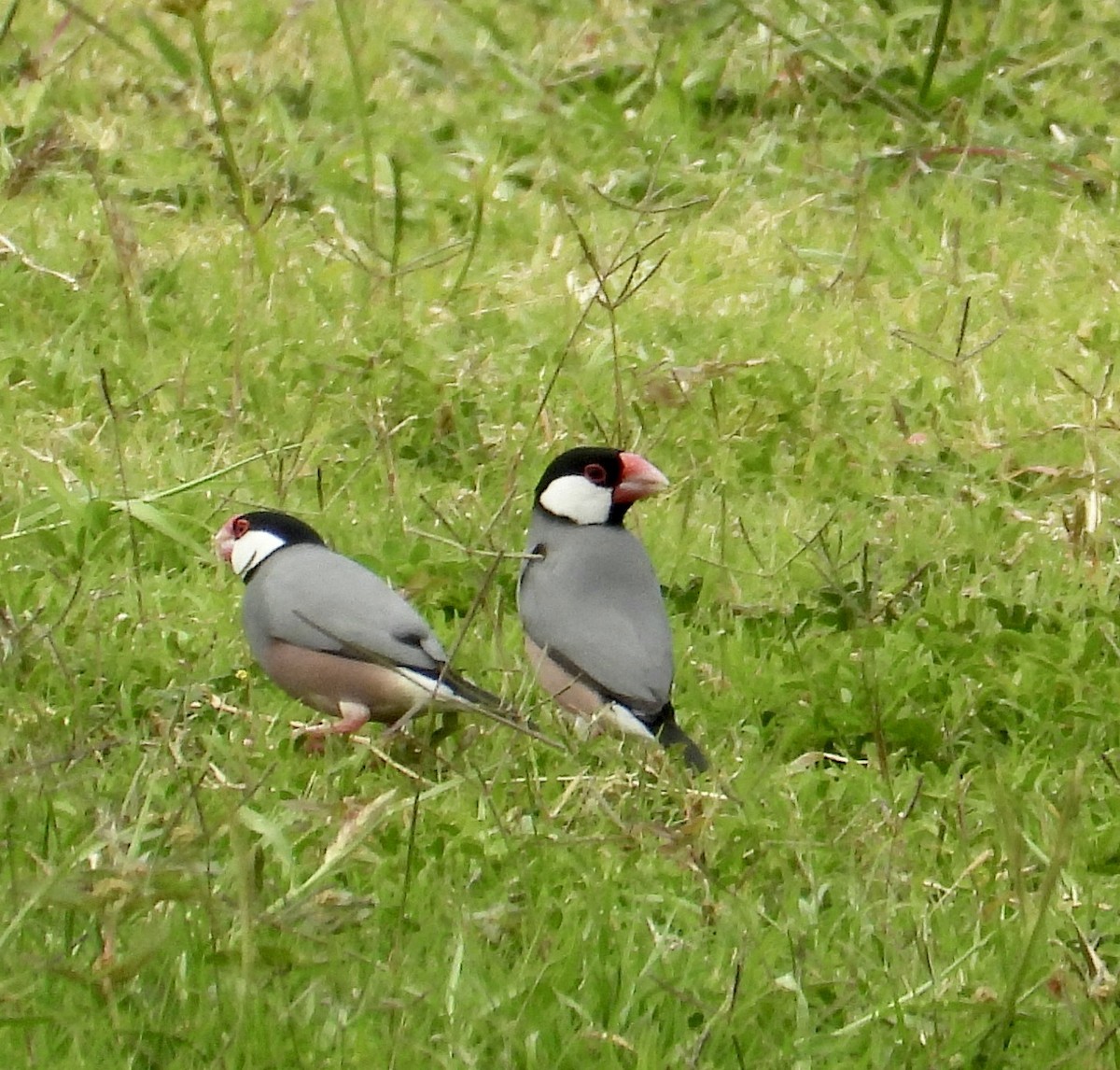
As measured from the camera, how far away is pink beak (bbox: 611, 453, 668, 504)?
15.6 feet

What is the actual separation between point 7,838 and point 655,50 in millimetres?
5737

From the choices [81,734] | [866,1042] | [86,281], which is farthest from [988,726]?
[86,281]

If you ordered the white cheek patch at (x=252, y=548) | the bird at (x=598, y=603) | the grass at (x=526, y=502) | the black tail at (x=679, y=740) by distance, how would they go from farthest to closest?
the white cheek patch at (x=252, y=548) < the bird at (x=598, y=603) < the black tail at (x=679, y=740) < the grass at (x=526, y=502)

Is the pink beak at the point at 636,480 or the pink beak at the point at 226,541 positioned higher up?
the pink beak at the point at 636,480

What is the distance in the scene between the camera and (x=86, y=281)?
20.1ft

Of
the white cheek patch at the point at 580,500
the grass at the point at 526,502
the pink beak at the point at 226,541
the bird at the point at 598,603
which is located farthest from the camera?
the white cheek patch at the point at 580,500

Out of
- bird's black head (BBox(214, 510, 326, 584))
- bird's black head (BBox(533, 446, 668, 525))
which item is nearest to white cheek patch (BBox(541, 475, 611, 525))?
bird's black head (BBox(533, 446, 668, 525))

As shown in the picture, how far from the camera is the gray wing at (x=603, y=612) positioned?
4.12 metres

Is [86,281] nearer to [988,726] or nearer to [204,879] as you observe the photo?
[988,726]

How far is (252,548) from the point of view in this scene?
14.6 feet

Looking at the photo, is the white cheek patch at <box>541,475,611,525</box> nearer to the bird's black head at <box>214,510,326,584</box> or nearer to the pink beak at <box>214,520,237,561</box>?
the bird's black head at <box>214,510,326,584</box>

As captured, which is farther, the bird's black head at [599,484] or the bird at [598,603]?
the bird's black head at [599,484]

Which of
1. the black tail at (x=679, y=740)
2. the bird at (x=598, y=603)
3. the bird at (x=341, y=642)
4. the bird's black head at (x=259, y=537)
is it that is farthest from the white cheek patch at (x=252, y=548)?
the black tail at (x=679, y=740)

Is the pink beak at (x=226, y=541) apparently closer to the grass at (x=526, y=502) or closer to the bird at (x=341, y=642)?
the grass at (x=526, y=502)
